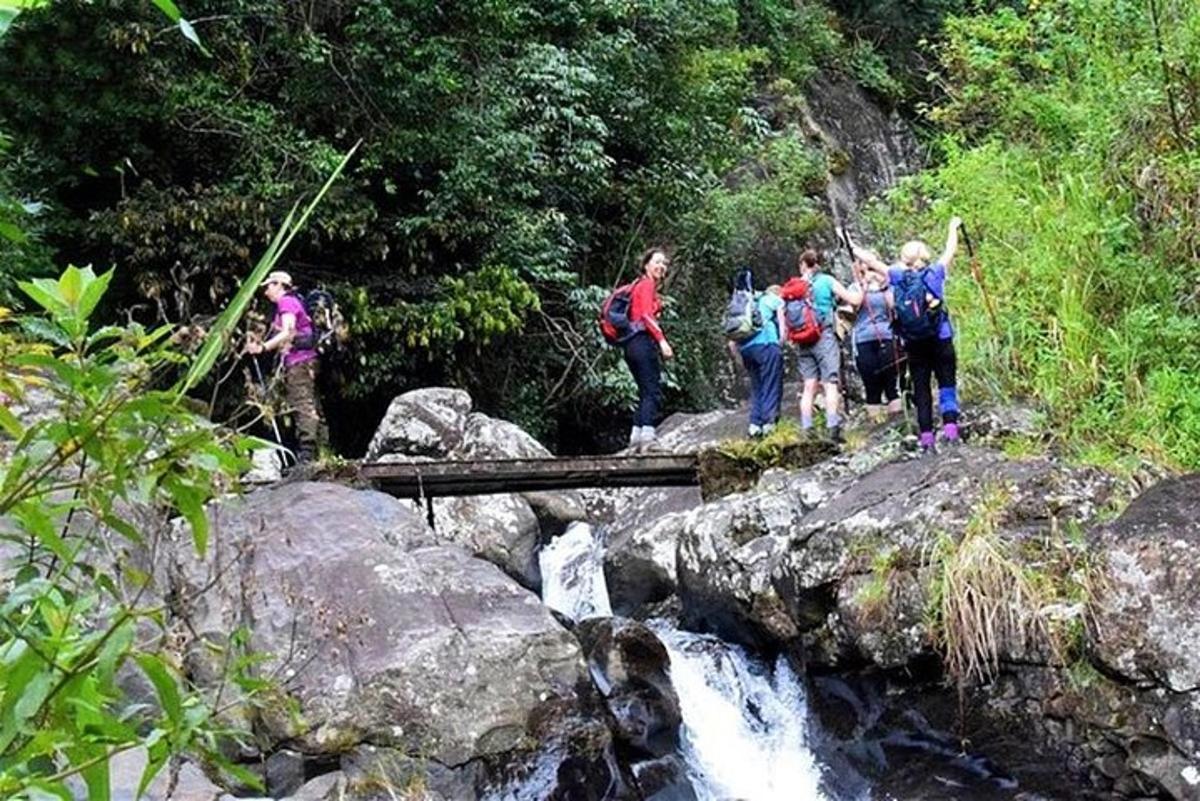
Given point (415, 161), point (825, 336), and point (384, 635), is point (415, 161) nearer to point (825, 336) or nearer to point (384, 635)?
point (825, 336)

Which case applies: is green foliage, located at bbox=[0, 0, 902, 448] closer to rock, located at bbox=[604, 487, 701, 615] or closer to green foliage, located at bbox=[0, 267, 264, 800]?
rock, located at bbox=[604, 487, 701, 615]

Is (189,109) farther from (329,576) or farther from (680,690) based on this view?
(680,690)

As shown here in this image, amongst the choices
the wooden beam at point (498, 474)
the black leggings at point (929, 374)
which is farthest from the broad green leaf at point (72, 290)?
the wooden beam at point (498, 474)

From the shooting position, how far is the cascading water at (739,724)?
289 inches

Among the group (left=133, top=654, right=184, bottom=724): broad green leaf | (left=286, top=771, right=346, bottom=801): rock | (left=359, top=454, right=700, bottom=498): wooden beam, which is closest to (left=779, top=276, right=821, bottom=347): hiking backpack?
(left=359, top=454, right=700, bottom=498): wooden beam

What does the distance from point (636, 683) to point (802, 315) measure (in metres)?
3.89

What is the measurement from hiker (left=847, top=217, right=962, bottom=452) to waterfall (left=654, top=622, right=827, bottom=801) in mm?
2069

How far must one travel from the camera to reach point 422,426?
38.0ft

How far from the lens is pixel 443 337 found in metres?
12.2

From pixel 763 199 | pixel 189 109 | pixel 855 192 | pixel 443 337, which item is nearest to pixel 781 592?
pixel 443 337

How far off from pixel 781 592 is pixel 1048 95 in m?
6.32

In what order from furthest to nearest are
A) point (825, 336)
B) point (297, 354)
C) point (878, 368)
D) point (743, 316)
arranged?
point (743, 316) < point (825, 336) < point (878, 368) < point (297, 354)

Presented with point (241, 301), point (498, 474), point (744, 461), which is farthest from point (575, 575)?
point (241, 301)

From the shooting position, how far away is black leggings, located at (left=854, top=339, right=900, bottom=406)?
9.41 metres
